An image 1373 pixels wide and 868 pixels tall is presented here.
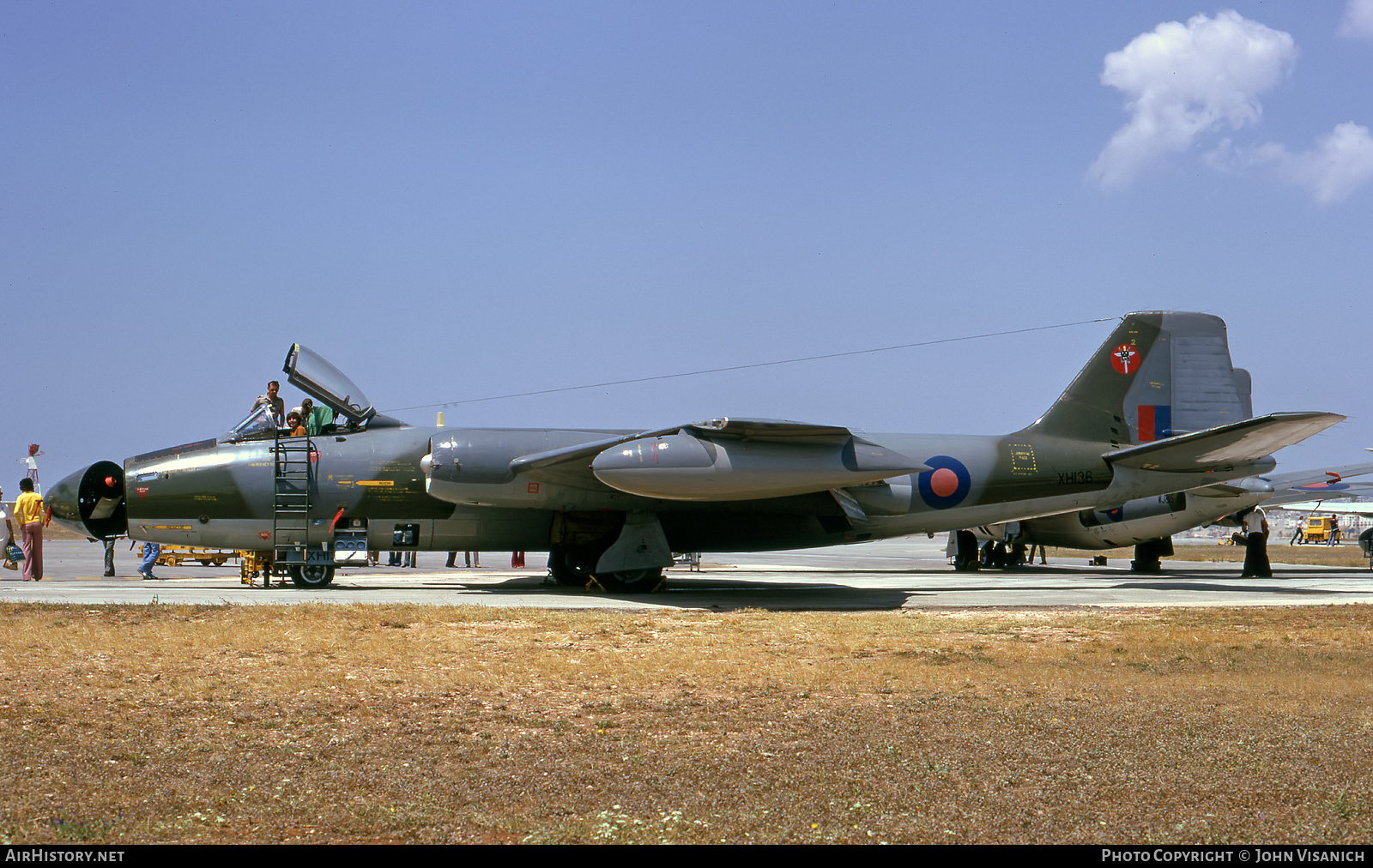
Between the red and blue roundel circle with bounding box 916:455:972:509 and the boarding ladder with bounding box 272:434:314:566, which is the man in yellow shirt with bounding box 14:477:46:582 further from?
the red and blue roundel circle with bounding box 916:455:972:509

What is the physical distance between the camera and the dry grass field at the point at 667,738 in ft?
13.8

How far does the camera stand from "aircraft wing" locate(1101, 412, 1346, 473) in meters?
14.5

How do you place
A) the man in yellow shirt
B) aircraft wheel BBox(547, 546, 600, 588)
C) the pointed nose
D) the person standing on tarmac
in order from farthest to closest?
the person standing on tarmac
the man in yellow shirt
aircraft wheel BBox(547, 546, 600, 588)
the pointed nose

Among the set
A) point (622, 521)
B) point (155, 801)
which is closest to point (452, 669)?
point (155, 801)

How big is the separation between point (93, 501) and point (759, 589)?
10239 millimetres

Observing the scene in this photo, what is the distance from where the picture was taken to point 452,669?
7805 mm

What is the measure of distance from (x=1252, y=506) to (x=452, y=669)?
2047 centimetres

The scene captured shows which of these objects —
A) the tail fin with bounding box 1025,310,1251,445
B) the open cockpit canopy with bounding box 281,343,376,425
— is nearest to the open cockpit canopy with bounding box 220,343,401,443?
the open cockpit canopy with bounding box 281,343,376,425

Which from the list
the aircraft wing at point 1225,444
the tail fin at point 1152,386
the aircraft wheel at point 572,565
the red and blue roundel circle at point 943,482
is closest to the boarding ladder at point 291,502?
the aircraft wheel at point 572,565

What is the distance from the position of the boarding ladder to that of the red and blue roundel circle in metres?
9.37

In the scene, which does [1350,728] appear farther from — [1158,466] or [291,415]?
[291,415]

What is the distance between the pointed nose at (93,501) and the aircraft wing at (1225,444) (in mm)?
15426

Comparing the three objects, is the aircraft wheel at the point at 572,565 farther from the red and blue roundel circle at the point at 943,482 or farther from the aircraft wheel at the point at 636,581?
the red and blue roundel circle at the point at 943,482
